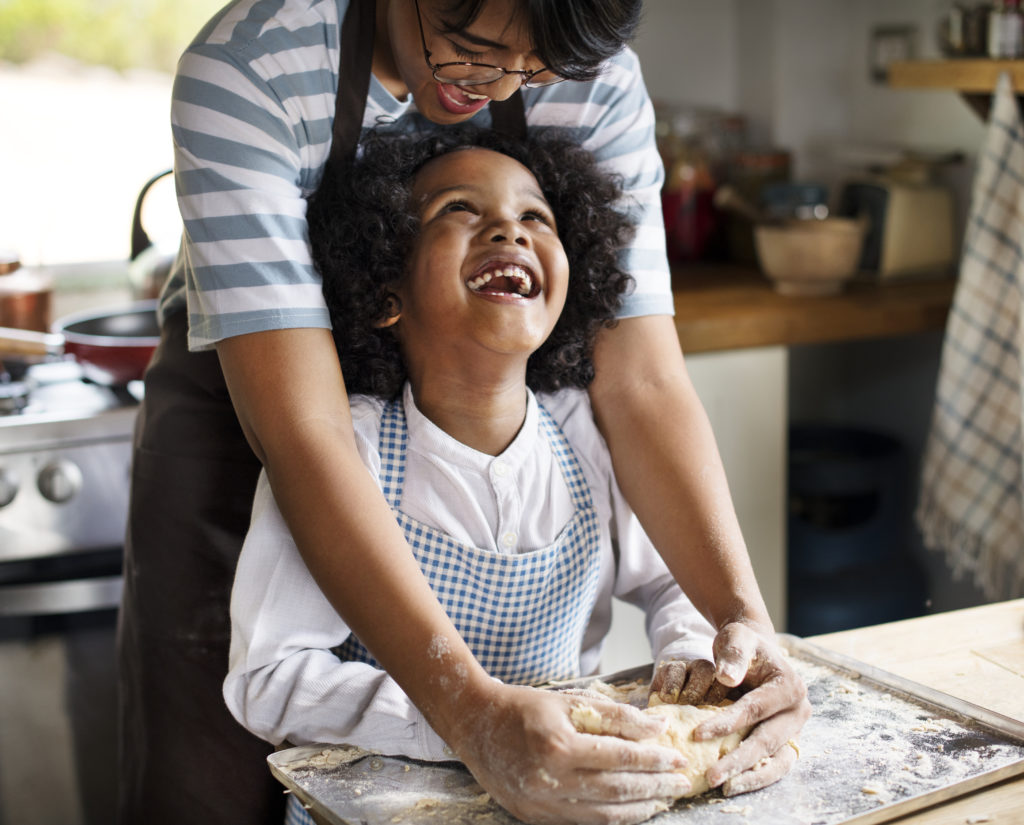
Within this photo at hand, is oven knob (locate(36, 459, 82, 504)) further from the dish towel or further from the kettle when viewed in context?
the dish towel

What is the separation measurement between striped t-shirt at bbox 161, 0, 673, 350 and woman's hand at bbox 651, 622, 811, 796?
0.45 meters

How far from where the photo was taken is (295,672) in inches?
39.9

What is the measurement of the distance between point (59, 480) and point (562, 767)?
3.63ft

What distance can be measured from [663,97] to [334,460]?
196cm

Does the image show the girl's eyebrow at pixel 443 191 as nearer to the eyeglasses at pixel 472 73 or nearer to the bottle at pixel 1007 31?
the eyeglasses at pixel 472 73

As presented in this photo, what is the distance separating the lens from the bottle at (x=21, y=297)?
2.00 metres

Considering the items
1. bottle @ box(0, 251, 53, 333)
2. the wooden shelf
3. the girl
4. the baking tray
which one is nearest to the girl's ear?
the girl

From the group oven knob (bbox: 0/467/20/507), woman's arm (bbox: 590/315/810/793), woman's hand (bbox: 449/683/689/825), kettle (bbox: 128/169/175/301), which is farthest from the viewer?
kettle (bbox: 128/169/175/301)

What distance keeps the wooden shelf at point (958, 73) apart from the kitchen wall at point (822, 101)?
408 mm

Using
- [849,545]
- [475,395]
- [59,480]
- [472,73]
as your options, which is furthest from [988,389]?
[59,480]

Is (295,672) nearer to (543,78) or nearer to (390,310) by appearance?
(390,310)

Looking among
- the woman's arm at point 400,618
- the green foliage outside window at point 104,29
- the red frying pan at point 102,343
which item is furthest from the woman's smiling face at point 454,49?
the green foliage outside window at point 104,29

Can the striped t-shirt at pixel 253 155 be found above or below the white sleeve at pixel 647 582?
above

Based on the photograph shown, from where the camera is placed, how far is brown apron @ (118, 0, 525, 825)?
4.09ft
